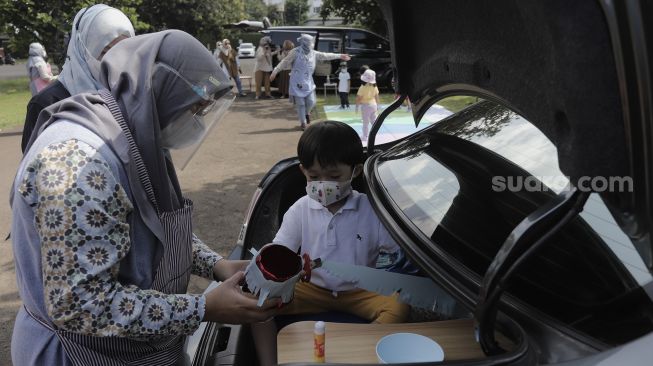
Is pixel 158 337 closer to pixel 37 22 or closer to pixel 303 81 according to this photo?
pixel 303 81

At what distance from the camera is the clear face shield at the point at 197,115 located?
1.58 meters

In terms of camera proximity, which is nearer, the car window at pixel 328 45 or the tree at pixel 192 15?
the car window at pixel 328 45

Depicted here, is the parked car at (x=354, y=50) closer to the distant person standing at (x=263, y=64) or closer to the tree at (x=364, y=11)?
the distant person standing at (x=263, y=64)

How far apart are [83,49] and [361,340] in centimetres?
238

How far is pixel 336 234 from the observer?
7.29 feet

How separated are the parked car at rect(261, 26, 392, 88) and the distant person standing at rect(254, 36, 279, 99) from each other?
57.6 inches

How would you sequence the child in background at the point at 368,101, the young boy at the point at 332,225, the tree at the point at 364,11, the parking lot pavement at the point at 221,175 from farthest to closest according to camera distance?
the tree at the point at 364,11 → the child in background at the point at 368,101 → the parking lot pavement at the point at 221,175 → the young boy at the point at 332,225

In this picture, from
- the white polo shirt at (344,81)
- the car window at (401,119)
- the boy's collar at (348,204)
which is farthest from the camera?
the white polo shirt at (344,81)

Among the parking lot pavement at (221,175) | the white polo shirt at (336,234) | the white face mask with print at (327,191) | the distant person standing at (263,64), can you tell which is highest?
the white face mask with print at (327,191)

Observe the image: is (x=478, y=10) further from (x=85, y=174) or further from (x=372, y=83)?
(x=372, y=83)

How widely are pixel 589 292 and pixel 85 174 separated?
1354 mm

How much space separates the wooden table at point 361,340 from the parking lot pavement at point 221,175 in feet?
5.85

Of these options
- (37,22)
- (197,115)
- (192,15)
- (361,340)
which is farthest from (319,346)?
(192,15)

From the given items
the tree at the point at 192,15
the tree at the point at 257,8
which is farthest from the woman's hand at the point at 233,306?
the tree at the point at 257,8
